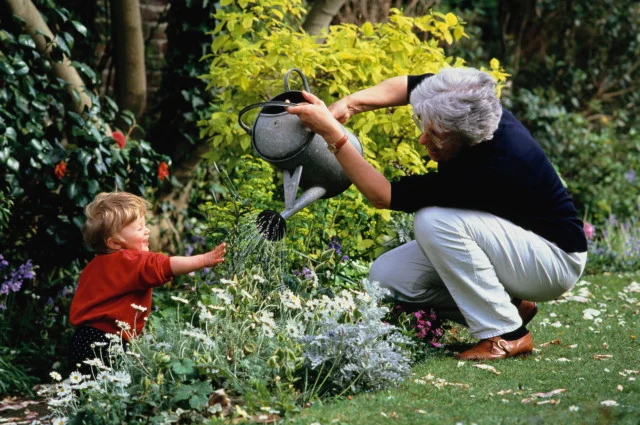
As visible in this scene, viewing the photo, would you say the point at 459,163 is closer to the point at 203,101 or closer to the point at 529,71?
the point at 203,101

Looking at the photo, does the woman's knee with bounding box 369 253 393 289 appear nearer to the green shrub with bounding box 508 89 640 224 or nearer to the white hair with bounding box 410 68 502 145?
the white hair with bounding box 410 68 502 145

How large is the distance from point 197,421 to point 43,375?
1963 mm

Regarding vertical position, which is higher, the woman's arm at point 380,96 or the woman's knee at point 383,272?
the woman's arm at point 380,96

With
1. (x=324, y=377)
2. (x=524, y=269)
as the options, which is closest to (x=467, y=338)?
(x=524, y=269)

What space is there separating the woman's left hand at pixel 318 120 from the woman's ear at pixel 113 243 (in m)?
0.84

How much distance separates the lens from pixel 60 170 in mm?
4438

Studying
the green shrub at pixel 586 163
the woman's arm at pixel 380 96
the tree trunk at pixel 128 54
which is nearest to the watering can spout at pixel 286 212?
the woman's arm at pixel 380 96

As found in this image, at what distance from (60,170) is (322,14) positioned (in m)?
2.01

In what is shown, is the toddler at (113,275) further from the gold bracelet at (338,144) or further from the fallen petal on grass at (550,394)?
the fallen petal on grass at (550,394)

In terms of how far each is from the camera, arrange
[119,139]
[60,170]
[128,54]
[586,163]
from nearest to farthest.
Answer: [60,170], [119,139], [128,54], [586,163]

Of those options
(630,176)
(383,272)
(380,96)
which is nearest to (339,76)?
(380,96)

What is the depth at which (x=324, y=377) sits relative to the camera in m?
3.03

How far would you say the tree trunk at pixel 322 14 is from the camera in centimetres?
552

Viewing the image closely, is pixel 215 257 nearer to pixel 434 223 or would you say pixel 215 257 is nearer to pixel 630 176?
pixel 434 223
